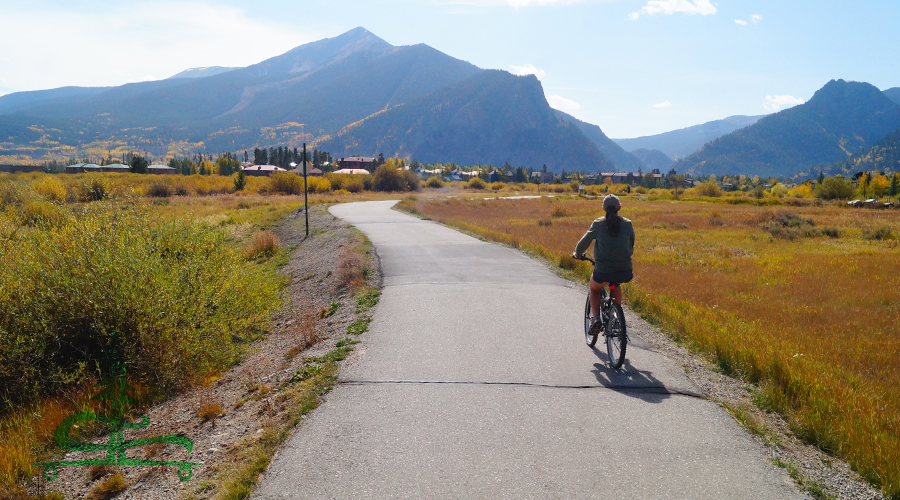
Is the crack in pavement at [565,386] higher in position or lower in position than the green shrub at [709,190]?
lower

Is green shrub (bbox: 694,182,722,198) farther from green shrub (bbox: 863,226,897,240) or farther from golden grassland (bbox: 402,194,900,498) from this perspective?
golden grassland (bbox: 402,194,900,498)

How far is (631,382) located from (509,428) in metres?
1.95

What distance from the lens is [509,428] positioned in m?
4.62

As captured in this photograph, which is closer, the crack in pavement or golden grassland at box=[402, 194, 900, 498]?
golden grassland at box=[402, 194, 900, 498]

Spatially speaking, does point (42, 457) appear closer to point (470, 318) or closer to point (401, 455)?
point (401, 455)

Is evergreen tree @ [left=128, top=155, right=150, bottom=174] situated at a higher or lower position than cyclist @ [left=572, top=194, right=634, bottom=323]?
higher

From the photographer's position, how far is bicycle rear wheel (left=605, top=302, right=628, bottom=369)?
619cm

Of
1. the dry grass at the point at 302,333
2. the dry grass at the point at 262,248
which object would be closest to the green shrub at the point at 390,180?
the dry grass at the point at 262,248

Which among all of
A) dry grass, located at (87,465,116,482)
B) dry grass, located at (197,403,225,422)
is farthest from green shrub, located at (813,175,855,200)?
dry grass, located at (87,465,116,482)

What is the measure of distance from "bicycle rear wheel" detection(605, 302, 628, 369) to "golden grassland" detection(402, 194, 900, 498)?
1469 mm

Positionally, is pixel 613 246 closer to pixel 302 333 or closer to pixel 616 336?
pixel 616 336

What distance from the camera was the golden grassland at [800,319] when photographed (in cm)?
488

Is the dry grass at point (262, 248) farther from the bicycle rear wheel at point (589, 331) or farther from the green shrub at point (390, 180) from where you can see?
the green shrub at point (390, 180)

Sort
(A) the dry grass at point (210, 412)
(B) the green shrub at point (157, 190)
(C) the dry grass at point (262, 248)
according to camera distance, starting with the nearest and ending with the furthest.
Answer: (A) the dry grass at point (210, 412), (C) the dry grass at point (262, 248), (B) the green shrub at point (157, 190)
